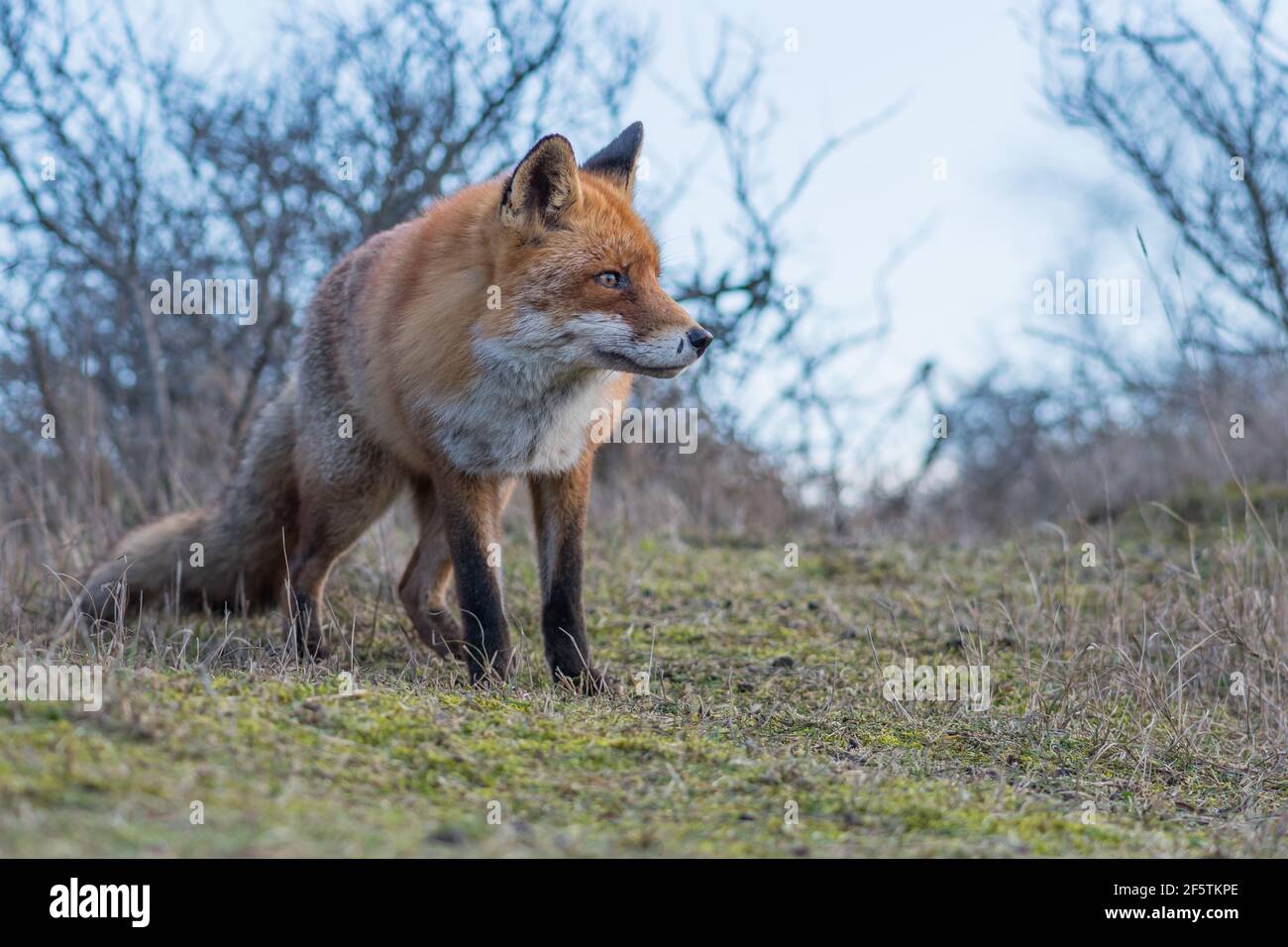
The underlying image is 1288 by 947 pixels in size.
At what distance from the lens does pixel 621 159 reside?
15.6ft

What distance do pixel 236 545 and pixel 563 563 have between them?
165cm

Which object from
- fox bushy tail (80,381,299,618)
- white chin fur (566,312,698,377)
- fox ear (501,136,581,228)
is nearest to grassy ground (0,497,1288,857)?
fox bushy tail (80,381,299,618)

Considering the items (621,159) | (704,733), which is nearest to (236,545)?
(621,159)

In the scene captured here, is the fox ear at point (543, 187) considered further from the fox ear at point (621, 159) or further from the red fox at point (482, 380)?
the fox ear at point (621, 159)

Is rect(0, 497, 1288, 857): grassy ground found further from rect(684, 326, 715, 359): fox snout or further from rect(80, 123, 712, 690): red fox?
rect(684, 326, 715, 359): fox snout

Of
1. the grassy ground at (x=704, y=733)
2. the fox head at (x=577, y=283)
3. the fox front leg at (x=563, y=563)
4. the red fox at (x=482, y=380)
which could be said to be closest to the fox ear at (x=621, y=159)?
the red fox at (x=482, y=380)

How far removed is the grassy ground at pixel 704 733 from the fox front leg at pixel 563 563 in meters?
0.17

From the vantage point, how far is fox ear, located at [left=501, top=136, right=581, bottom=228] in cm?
399

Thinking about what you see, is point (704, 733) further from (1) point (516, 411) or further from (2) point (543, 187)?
(2) point (543, 187)
